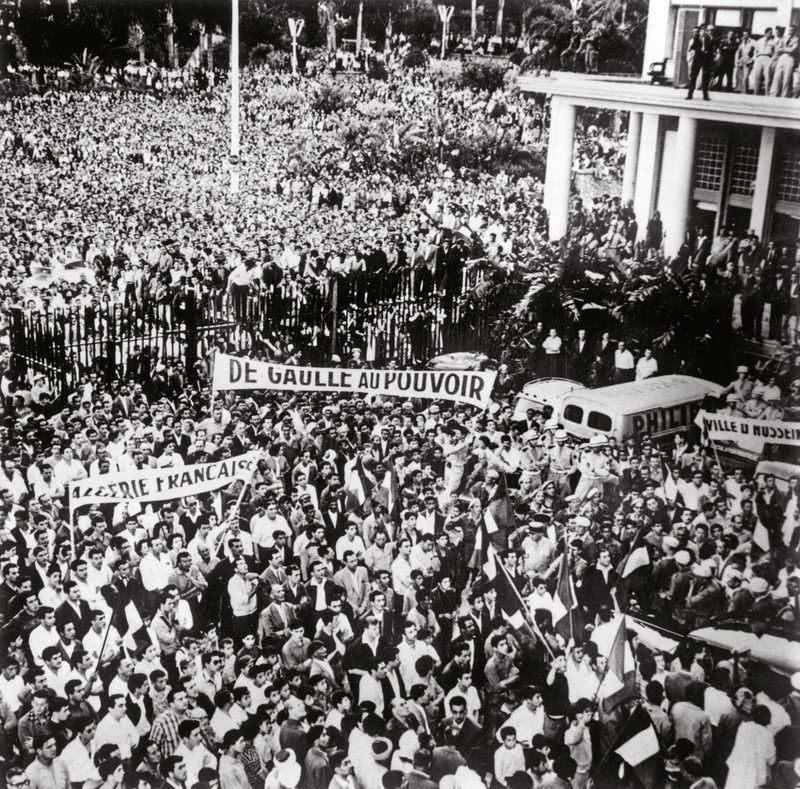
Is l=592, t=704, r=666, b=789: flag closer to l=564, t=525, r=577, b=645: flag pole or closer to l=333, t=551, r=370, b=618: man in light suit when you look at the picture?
l=564, t=525, r=577, b=645: flag pole

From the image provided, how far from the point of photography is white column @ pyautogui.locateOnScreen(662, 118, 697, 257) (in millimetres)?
6555

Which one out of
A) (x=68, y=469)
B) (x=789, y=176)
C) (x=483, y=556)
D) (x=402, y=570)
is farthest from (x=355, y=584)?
(x=789, y=176)

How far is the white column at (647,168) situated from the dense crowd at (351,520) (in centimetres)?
9

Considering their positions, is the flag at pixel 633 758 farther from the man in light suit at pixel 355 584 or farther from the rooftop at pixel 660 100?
the rooftop at pixel 660 100

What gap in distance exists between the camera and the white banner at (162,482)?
6.97 metres

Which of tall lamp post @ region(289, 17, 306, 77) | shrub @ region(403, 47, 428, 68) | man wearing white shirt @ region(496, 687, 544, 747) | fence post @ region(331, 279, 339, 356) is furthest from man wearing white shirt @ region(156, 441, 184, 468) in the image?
shrub @ region(403, 47, 428, 68)

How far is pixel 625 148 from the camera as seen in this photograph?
6699mm

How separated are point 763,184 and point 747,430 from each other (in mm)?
1746

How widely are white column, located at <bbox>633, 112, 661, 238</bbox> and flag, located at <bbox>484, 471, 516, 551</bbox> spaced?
2207 mm

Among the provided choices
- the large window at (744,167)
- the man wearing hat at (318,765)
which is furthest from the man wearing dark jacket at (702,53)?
the man wearing hat at (318,765)

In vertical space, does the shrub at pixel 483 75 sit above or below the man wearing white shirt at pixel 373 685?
above

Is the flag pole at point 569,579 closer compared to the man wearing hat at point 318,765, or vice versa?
the man wearing hat at point 318,765

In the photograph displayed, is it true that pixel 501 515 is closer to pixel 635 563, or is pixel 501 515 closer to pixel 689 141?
pixel 635 563

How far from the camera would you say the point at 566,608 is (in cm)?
649
